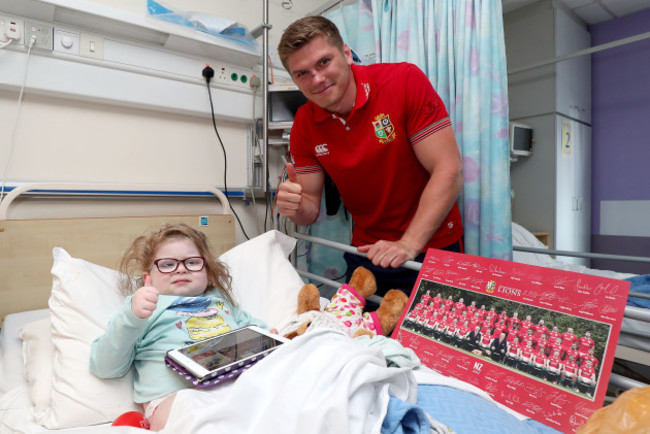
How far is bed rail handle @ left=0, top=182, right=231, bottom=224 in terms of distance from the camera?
63.0 inches

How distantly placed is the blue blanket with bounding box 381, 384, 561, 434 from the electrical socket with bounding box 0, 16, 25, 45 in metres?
2.07

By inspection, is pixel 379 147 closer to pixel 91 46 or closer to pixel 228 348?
pixel 228 348

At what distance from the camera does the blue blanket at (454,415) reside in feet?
2.31

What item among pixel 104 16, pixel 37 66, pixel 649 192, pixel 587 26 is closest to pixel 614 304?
pixel 104 16

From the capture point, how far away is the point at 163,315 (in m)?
1.20

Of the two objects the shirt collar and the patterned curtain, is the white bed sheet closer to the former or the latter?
the shirt collar

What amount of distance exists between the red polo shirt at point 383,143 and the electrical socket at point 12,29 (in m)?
1.29

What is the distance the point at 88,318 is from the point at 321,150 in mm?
1125

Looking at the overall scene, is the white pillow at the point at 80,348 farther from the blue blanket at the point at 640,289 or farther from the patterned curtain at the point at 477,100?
the blue blanket at the point at 640,289

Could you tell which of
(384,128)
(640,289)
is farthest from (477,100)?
(640,289)
